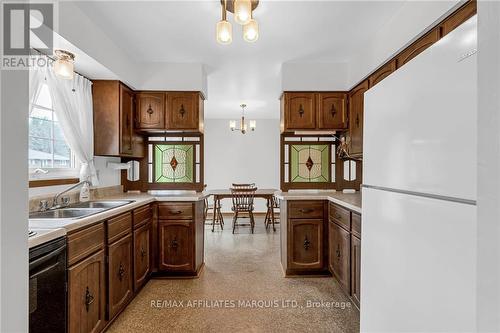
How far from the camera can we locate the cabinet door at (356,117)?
9.17 feet

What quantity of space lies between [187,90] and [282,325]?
2.66m

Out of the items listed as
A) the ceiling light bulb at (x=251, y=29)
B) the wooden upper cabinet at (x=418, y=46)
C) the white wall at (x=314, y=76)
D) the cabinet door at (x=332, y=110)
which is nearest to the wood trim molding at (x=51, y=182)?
the ceiling light bulb at (x=251, y=29)

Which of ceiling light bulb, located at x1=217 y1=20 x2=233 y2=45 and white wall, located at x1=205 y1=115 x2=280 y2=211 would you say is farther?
white wall, located at x1=205 y1=115 x2=280 y2=211

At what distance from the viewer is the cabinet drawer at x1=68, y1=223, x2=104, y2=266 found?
1.50 m

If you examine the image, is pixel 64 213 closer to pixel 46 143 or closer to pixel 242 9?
pixel 46 143

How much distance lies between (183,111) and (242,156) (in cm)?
380

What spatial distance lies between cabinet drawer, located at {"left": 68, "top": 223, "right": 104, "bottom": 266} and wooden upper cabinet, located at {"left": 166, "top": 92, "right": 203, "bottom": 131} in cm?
162

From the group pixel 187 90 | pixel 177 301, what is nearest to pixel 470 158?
pixel 177 301

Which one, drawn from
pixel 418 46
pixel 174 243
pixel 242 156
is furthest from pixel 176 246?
pixel 242 156

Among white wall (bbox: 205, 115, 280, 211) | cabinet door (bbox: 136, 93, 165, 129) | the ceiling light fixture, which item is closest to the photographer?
the ceiling light fixture

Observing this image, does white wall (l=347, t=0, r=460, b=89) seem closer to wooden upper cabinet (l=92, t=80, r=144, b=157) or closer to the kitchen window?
wooden upper cabinet (l=92, t=80, r=144, b=157)

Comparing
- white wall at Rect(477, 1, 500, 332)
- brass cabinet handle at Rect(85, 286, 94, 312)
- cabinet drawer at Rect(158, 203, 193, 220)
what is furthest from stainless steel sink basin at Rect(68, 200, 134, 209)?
white wall at Rect(477, 1, 500, 332)

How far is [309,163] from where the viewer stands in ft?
11.7

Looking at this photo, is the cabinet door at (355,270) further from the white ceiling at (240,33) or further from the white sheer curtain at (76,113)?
the white sheer curtain at (76,113)
